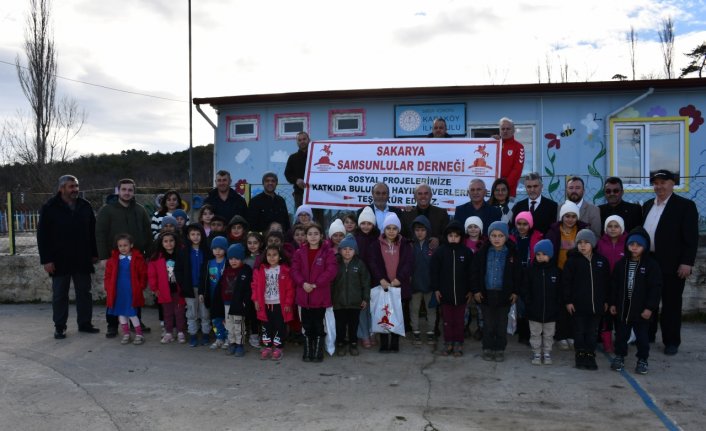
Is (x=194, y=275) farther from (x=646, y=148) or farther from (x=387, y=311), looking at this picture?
(x=646, y=148)

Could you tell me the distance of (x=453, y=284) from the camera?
19.0 ft

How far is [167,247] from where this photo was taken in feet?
21.2

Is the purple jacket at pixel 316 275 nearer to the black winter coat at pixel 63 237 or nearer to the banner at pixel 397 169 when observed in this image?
the banner at pixel 397 169

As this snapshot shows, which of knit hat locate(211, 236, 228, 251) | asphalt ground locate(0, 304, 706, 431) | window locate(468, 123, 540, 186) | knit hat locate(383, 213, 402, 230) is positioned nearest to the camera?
asphalt ground locate(0, 304, 706, 431)

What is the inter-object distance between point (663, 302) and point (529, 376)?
6.36 ft

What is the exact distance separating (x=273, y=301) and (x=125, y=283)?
6.32 feet

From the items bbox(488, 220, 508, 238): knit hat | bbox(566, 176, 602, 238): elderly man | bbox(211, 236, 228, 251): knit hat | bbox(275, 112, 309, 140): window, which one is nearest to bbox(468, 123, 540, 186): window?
bbox(275, 112, 309, 140): window

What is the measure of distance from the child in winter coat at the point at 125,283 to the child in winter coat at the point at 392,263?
273 cm

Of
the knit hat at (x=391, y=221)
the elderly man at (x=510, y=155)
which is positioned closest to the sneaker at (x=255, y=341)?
the knit hat at (x=391, y=221)

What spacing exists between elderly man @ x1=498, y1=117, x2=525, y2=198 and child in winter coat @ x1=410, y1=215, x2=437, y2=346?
65.3 inches

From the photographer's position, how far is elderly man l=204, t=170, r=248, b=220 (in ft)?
23.9

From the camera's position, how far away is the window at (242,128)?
12.6m

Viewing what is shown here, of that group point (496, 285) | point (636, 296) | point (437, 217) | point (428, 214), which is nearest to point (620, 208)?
point (636, 296)

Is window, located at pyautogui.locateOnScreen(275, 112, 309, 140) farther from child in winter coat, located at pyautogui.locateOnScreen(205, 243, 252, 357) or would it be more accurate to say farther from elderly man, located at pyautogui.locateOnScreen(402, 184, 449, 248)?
child in winter coat, located at pyautogui.locateOnScreen(205, 243, 252, 357)
